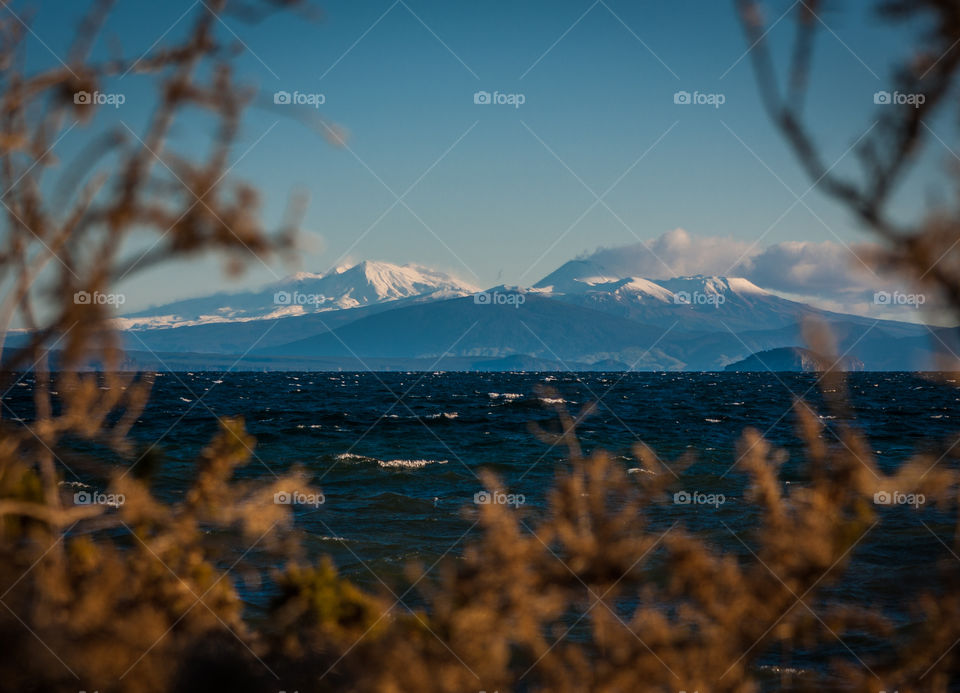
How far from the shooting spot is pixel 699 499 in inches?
658

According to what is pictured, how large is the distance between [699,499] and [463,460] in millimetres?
8625

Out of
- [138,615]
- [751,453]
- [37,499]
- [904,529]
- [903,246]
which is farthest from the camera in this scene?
[904,529]

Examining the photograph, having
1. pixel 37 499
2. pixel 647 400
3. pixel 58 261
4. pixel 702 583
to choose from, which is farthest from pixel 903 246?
pixel 647 400

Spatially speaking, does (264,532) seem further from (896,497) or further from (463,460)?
(463,460)

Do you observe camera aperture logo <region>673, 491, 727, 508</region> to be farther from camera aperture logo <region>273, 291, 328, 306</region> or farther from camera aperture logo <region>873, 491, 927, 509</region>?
camera aperture logo <region>873, 491, 927, 509</region>


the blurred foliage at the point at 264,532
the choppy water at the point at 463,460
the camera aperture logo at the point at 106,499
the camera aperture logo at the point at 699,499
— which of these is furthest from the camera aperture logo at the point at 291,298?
the camera aperture logo at the point at 699,499

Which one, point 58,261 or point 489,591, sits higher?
point 58,261

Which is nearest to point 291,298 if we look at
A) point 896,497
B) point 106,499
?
point 106,499

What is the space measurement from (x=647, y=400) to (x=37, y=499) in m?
54.3

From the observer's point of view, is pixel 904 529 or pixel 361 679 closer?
pixel 361 679

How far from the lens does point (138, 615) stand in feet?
10.6

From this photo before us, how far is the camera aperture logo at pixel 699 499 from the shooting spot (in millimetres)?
16156

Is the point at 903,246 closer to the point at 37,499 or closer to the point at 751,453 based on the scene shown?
the point at 751,453

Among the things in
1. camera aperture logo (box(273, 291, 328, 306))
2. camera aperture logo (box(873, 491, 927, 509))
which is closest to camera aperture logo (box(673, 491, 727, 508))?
camera aperture logo (box(273, 291, 328, 306))
